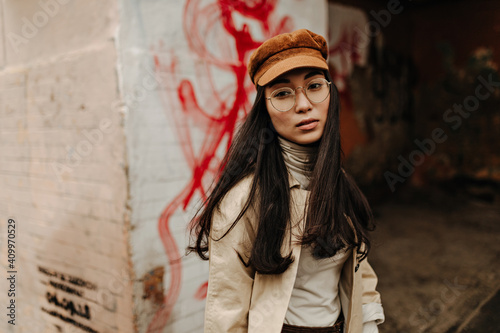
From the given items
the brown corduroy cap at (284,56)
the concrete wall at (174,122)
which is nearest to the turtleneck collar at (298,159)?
the brown corduroy cap at (284,56)

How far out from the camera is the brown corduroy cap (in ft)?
4.14

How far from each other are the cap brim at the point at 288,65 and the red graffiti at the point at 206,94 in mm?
1189

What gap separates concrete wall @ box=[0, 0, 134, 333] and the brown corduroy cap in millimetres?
1130

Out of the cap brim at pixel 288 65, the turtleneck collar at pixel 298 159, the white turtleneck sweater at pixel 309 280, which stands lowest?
the white turtleneck sweater at pixel 309 280

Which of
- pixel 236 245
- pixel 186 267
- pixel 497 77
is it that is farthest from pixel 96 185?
pixel 497 77

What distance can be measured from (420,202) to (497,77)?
7.29ft

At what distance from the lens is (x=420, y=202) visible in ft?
20.4

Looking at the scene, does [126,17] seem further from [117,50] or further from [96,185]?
[96,185]

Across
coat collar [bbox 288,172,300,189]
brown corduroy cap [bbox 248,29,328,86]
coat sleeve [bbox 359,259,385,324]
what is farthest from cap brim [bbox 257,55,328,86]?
coat sleeve [bbox 359,259,385,324]

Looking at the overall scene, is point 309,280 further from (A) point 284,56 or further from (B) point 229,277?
(A) point 284,56

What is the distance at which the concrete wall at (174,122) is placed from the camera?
2201 mm

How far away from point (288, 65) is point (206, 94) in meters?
1.37

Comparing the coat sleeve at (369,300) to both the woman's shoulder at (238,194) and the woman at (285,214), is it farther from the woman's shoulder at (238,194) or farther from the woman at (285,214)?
the woman's shoulder at (238,194)

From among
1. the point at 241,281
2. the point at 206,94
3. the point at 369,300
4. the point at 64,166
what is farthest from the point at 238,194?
the point at 64,166
